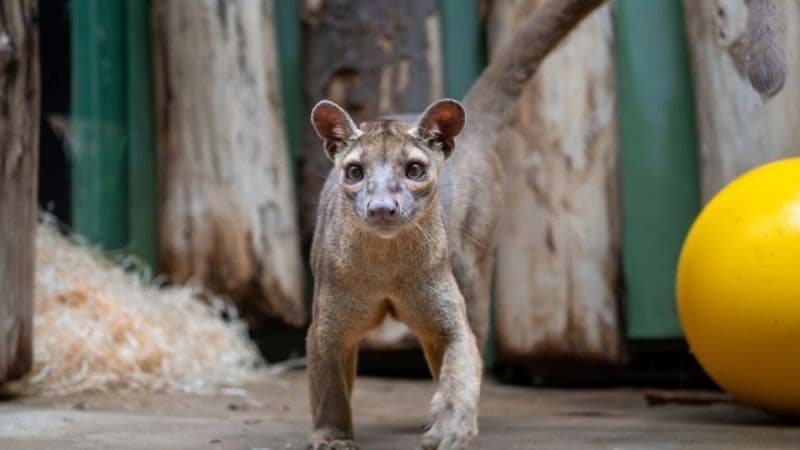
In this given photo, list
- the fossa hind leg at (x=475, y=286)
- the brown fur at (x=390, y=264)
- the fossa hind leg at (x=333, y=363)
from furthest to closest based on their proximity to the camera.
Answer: the fossa hind leg at (x=475, y=286)
the fossa hind leg at (x=333, y=363)
the brown fur at (x=390, y=264)

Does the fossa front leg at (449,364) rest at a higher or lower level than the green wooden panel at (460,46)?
lower

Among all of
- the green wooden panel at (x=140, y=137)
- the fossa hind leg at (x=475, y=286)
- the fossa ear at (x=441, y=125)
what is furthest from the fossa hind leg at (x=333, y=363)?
the green wooden panel at (x=140, y=137)

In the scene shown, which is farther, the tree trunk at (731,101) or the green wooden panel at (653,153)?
the green wooden panel at (653,153)

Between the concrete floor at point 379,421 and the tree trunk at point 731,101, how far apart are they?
125cm

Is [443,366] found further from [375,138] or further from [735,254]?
[735,254]

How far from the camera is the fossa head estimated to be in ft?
11.5

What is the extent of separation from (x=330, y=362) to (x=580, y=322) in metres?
2.65

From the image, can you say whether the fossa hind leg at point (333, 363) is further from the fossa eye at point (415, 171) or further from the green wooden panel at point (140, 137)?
the green wooden panel at point (140, 137)

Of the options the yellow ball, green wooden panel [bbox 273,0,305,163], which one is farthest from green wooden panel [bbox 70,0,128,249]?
the yellow ball

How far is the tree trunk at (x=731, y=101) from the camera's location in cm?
551

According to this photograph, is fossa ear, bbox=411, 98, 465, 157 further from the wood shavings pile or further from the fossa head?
the wood shavings pile

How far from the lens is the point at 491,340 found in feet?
22.5

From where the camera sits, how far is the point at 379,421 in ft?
16.3

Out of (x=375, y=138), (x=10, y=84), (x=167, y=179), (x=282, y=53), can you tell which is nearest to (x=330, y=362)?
(x=375, y=138)
